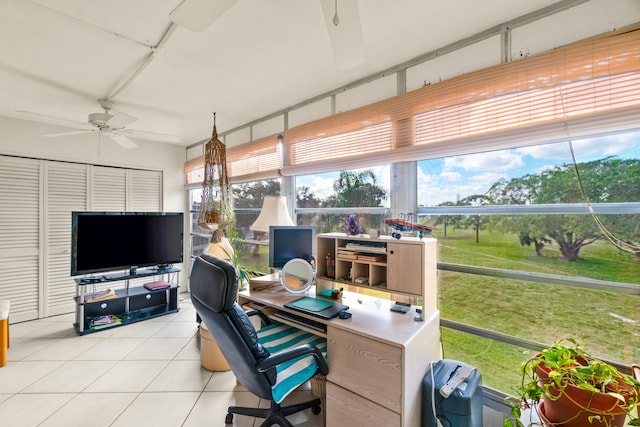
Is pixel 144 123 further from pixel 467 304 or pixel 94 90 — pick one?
pixel 467 304

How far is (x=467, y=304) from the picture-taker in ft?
6.31

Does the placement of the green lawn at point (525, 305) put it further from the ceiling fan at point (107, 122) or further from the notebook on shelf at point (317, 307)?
the ceiling fan at point (107, 122)

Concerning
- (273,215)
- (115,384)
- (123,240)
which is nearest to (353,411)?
(273,215)

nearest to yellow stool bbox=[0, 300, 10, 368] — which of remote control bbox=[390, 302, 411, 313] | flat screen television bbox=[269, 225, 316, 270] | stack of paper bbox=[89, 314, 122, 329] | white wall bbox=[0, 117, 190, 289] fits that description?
stack of paper bbox=[89, 314, 122, 329]

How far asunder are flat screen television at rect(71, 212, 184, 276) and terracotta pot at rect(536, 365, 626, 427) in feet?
13.2

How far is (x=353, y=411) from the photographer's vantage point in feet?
4.97

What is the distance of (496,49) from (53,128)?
4996 mm

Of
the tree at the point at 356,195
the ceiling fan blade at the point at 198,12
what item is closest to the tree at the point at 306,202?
the tree at the point at 356,195

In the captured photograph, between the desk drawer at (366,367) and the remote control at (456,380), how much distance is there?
0.87 ft

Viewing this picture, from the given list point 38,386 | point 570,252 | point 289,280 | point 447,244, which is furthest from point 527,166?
point 38,386

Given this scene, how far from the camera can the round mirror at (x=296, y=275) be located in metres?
2.21

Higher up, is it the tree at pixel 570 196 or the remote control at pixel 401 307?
the tree at pixel 570 196

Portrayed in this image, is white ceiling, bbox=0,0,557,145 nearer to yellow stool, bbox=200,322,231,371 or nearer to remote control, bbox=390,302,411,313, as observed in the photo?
remote control, bbox=390,302,411,313

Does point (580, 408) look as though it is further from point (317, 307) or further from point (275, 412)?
point (275, 412)
